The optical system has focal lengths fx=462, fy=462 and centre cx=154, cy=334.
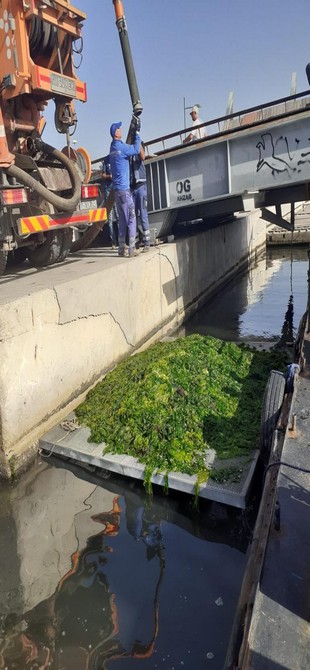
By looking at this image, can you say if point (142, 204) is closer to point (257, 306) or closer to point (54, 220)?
point (54, 220)

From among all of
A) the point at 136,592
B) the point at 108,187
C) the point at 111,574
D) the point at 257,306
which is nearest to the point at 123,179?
the point at 108,187

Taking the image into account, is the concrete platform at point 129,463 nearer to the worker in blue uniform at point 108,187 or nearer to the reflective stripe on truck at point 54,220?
the reflective stripe on truck at point 54,220

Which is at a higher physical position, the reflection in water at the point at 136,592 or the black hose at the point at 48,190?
the black hose at the point at 48,190

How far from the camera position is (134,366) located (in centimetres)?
575

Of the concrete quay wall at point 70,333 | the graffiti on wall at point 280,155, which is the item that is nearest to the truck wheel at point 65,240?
the concrete quay wall at point 70,333

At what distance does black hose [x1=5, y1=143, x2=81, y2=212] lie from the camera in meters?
5.23

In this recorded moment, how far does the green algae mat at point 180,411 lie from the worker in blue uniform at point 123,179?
2.40m

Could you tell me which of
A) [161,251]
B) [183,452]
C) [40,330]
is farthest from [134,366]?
[161,251]

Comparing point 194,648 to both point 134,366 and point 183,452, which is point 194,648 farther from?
point 134,366

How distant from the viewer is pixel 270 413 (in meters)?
3.78

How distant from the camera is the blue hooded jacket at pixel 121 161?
21.7 feet

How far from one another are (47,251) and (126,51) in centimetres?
419

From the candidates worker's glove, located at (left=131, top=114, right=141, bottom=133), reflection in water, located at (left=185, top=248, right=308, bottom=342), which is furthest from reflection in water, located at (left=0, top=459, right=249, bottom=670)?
worker's glove, located at (left=131, top=114, right=141, bottom=133)

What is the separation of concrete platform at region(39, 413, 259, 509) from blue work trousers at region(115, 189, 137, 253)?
10.9 feet
